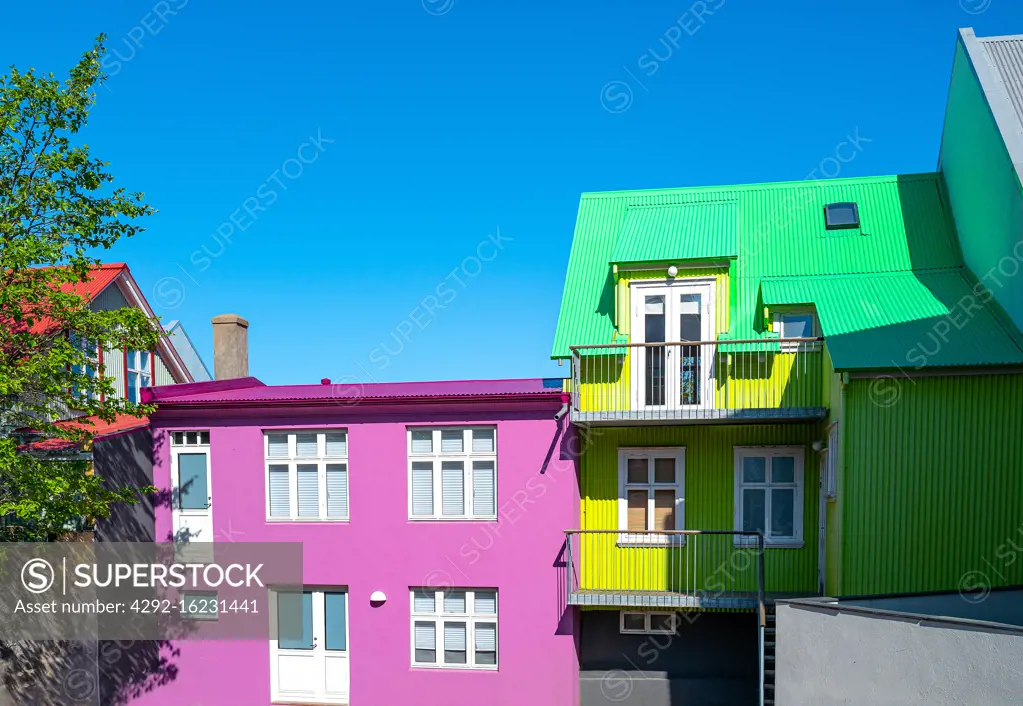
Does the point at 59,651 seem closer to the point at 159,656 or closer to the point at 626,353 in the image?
the point at 159,656

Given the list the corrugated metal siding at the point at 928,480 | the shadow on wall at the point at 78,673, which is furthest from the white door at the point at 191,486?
the corrugated metal siding at the point at 928,480

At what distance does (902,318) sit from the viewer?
12.4 meters

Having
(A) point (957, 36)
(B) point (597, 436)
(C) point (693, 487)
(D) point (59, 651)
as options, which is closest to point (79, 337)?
(D) point (59, 651)

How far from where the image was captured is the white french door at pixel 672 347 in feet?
43.4

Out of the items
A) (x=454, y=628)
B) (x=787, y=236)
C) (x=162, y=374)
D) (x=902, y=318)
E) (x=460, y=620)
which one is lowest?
(x=454, y=628)

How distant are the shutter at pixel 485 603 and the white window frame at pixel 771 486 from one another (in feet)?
13.5

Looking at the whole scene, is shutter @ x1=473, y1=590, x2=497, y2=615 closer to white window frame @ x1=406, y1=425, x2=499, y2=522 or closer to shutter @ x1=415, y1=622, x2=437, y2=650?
shutter @ x1=415, y1=622, x2=437, y2=650

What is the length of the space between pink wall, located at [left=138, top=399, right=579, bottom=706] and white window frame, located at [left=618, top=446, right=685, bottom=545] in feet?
2.66

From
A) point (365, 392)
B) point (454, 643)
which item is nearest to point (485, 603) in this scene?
point (454, 643)

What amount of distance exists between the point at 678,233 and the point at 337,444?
23.0ft

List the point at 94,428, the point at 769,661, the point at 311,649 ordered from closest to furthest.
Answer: the point at 769,661 < the point at 94,428 < the point at 311,649

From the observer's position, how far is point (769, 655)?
11.7 metres

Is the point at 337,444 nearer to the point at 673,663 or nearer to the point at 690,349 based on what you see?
the point at 690,349

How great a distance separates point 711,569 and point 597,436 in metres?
2.80
